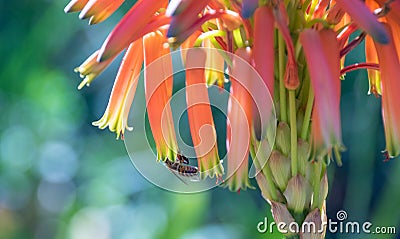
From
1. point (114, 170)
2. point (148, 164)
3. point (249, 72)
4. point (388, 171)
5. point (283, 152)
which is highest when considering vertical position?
point (249, 72)

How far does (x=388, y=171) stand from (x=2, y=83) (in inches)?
52.3

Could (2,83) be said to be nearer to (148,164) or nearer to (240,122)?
(148,164)

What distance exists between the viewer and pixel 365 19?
0.69 meters

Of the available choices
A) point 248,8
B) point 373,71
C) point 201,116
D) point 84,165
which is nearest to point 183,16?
point 248,8

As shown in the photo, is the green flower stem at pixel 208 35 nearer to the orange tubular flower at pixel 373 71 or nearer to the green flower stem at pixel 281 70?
the green flower stem at pixel 281 70

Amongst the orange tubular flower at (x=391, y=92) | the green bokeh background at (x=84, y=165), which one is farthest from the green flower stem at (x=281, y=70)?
the green bokeh background at (x=84, y=165)

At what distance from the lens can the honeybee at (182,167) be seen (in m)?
0.86

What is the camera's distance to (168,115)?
839 mm

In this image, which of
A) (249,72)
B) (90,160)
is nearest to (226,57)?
(249,72)

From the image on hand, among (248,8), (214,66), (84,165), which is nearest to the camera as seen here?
(248,8)

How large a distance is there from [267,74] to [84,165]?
1811 mm

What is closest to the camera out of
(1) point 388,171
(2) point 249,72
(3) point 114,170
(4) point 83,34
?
(2) point 249,72

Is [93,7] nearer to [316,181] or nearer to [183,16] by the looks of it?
[183,16]

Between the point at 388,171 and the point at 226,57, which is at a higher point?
the point at 226,57
